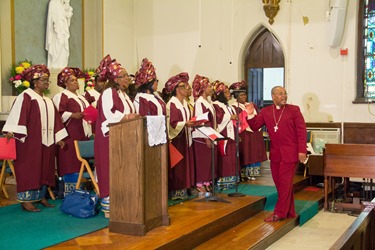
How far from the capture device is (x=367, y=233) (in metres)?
2.85

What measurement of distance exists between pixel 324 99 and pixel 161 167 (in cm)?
590

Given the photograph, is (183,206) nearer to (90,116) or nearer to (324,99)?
(90,116)

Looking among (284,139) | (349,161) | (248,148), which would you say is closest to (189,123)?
(284,139)

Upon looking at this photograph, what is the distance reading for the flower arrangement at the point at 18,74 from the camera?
7324 millimetres

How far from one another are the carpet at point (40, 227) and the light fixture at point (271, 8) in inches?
248

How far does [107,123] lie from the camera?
4320 mm

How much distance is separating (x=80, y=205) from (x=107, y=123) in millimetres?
891

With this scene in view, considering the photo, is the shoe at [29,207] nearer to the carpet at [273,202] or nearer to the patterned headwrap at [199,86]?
the patterned headwrap at [199,86]

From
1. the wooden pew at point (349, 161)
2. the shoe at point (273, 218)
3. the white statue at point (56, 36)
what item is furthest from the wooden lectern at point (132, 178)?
the white statue at point (56, 36)

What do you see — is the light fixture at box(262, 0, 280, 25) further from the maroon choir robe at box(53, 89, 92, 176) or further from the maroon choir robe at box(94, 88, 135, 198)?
the maroon choir robe at box(94, 88, 135, 198)

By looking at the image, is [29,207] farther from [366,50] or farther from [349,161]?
[366,50]

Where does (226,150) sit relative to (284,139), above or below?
below

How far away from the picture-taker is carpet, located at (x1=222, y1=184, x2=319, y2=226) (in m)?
6.12

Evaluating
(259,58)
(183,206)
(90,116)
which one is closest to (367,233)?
(183,206)
